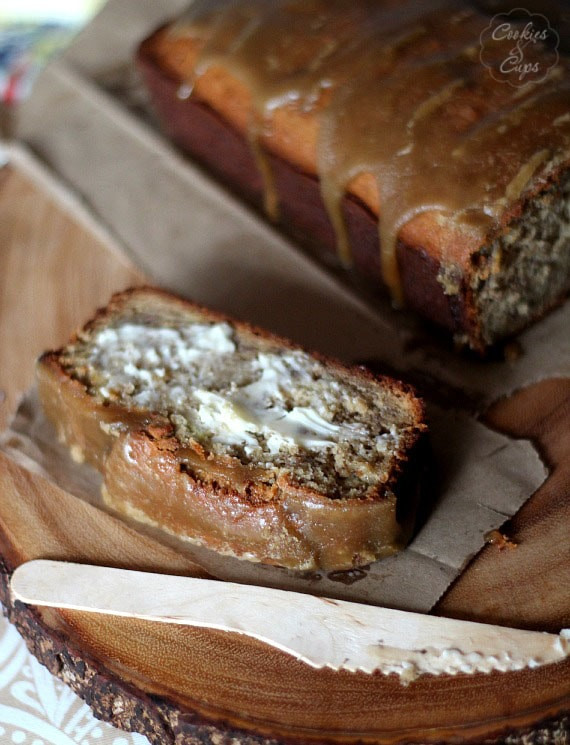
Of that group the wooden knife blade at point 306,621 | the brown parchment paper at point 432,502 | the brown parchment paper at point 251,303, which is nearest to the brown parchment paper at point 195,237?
the brown parchment paper at point 251,303

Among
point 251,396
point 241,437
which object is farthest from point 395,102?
point 241,437

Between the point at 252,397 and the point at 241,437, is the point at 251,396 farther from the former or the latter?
the point at 241,437

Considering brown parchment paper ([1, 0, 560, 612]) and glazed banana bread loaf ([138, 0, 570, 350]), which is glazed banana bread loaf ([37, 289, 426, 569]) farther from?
glazed banana bread loaf ([138, 0, 570, 350])

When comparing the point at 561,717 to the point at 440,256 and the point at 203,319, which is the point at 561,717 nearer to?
the point at 440,256

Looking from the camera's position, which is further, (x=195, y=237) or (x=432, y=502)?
(x=195, y=237)

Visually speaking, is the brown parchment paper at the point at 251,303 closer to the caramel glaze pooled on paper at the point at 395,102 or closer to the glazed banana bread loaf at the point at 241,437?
the glazed banana bread loaf at the point at 241,437
